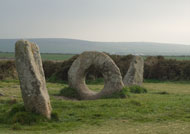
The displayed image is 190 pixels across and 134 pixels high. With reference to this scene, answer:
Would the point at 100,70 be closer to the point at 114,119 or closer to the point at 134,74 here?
the point at 134,74

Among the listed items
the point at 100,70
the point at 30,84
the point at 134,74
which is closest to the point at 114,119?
the point at 30,84

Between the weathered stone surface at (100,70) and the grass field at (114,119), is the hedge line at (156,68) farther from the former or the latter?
the grass field at (114,119)

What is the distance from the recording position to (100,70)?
70.7 feet

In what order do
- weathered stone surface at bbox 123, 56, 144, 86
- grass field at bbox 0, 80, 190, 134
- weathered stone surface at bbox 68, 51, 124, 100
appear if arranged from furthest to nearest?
weathered stone surface at bbox 123, 56, 144, 86
weathered stone surface at bbox 68, 51, 124, 100
grass field at bbox 0, 80, 190, 134

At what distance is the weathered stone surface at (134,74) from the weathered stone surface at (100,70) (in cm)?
680

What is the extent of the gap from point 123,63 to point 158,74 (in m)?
5.01

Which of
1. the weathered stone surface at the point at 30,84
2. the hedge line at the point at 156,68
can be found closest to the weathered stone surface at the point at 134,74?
the hedge line at the point at 156,68

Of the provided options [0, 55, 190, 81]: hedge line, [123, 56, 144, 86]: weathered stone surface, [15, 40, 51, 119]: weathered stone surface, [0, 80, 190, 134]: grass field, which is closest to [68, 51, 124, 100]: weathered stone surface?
[0, 80, 190, 134]: grass field

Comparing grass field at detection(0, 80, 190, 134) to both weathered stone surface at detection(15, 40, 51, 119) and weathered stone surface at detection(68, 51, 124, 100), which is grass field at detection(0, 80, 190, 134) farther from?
weathered stone surface at detection(68, 51, 124, 100)

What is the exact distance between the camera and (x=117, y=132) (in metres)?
11.0

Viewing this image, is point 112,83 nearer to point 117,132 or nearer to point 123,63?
point 117,132

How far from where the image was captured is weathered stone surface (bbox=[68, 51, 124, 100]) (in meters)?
20.7

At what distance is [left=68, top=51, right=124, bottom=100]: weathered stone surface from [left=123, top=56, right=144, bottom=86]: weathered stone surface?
6.80m

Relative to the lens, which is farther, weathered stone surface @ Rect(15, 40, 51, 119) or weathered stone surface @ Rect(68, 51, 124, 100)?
weathered stone surface @ Rect(68, 51, 124, 100)
